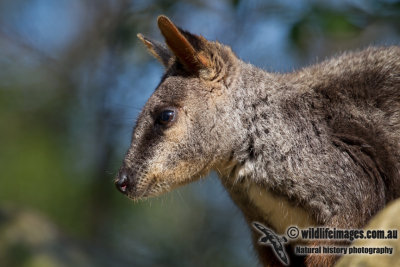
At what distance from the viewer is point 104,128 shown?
39.0ft

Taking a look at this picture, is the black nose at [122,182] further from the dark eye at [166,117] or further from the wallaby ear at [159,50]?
the wallaby ear at [159,50]

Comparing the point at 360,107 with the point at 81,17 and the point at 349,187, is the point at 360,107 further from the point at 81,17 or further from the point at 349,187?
the point at 81,17

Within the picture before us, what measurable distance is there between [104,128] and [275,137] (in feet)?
21.8

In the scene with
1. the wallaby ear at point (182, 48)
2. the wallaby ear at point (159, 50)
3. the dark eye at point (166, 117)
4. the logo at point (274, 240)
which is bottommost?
the logo at point (274, 240)

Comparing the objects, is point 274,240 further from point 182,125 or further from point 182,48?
point 182,48

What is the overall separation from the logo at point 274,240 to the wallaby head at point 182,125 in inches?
27.7

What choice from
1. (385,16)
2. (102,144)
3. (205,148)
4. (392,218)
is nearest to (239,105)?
(205,148)

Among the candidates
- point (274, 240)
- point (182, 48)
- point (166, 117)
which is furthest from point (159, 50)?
point (274, 240)

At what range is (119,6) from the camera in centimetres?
1258

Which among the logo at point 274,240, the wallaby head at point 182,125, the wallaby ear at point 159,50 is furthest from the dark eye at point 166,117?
the logo at point 274,240

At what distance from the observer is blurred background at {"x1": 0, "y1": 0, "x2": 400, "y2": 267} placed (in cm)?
723

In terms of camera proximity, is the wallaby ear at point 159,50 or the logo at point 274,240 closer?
the logo at point 274,240

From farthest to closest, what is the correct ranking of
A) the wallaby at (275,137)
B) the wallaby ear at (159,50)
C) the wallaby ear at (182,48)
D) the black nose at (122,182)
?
the wallaby ear at (159,50) < the black nose at (122,182) < the wallaby ear at (182,48) < the wallaby at (275,137)

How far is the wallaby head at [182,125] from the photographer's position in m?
5.70
